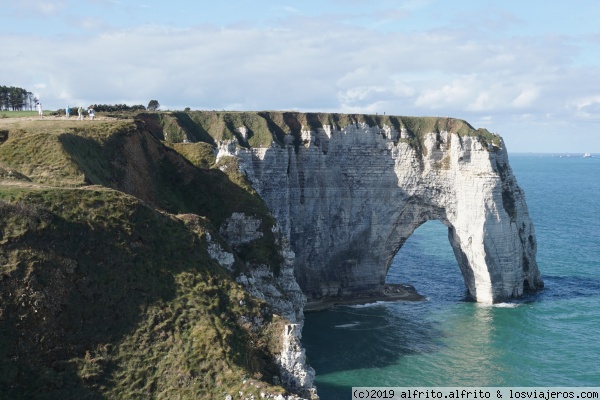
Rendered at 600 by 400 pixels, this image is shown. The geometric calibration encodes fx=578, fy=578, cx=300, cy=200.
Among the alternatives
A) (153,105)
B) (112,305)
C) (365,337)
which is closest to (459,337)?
(365,337)

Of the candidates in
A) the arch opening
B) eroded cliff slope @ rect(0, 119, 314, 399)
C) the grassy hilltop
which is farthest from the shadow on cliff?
the grassy hilltop

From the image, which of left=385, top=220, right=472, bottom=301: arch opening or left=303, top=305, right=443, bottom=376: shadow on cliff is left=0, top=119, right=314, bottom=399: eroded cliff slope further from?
left=385, top=220, right=472, bottom=301: arch opening

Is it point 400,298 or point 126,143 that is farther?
point 400,298

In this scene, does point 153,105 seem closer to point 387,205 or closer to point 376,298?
point 387,205

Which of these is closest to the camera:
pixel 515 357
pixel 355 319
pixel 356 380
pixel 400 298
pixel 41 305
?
pixel 41 305

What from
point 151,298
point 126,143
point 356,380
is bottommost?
point 356,380

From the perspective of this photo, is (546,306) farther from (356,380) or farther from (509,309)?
(356,380)

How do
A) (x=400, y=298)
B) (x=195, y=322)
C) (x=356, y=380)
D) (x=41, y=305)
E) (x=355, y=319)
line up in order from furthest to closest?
(x=400, y=298) < (x=355, y=319) < (x=356, y=380) < (x=195, y=322) < (x=41, y=305)

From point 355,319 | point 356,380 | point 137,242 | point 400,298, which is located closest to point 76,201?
point 137,242
